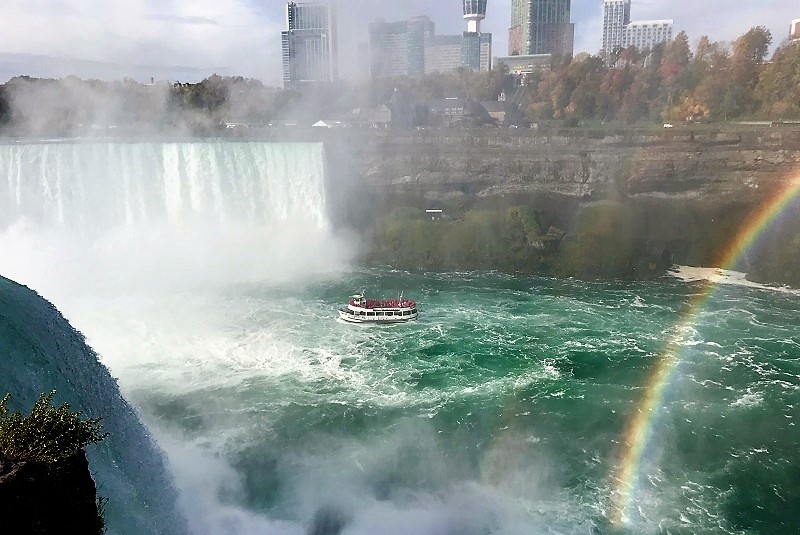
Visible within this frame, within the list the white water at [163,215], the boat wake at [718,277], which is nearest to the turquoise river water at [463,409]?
the boat wake at [718,277]

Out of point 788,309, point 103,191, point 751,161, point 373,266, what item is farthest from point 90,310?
point 751,161

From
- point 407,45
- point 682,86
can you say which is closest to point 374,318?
point 682,86

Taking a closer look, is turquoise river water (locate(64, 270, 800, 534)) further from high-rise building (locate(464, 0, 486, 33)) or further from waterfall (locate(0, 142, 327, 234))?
high-rise building (locate(464, 0, 486, 33))

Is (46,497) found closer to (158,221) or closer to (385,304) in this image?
(385,304)

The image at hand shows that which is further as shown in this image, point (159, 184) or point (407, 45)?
point (407, 45)

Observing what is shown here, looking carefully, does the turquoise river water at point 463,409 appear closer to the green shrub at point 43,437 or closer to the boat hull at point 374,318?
the boat hull at point 374,318

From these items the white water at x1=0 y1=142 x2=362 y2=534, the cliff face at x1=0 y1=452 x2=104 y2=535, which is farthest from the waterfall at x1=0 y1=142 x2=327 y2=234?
the cliff face at x1=0 y1=452 x2=104 y2=535
